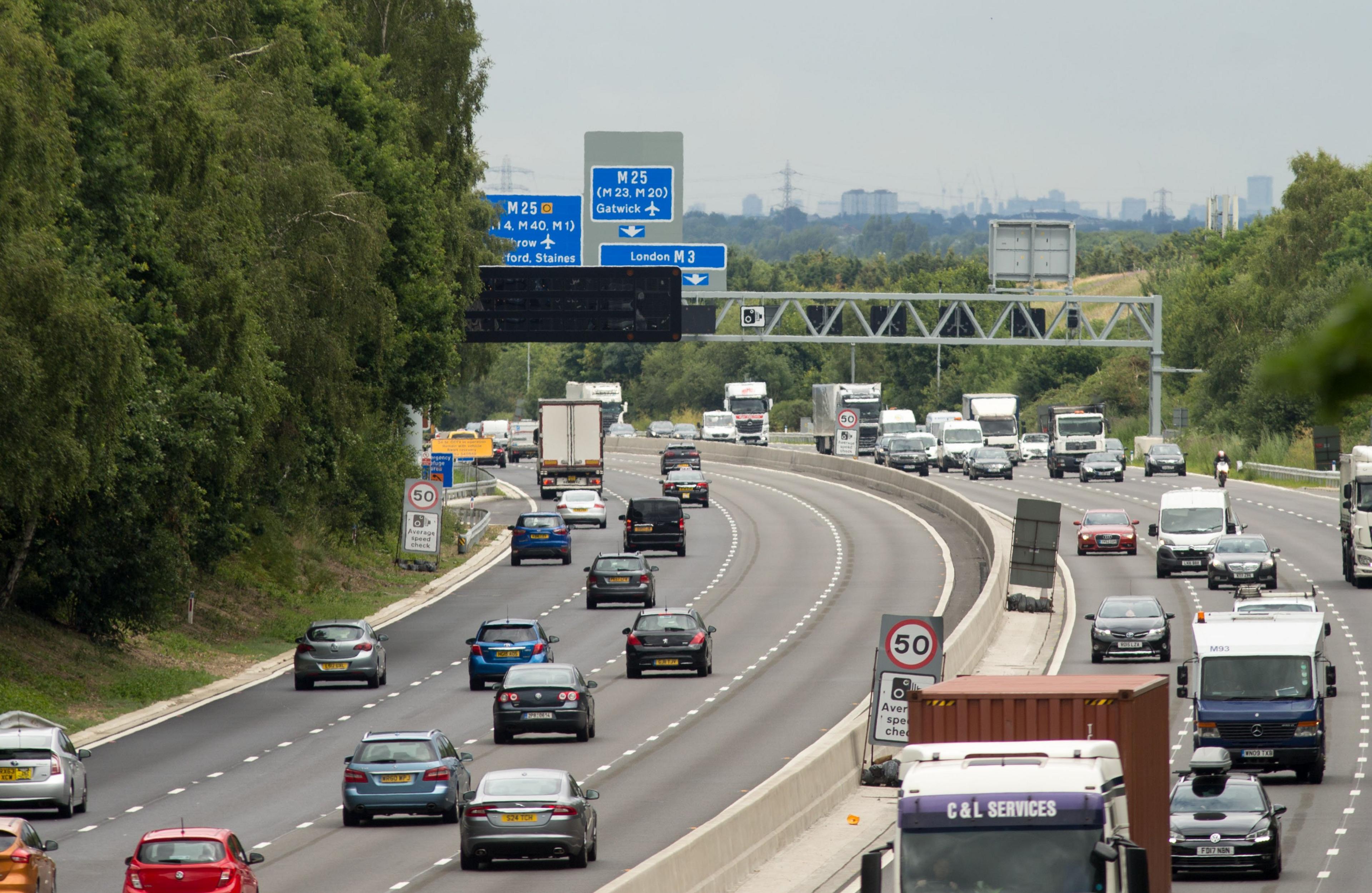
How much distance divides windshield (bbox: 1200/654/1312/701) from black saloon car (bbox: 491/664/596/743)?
34.6ft

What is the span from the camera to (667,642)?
4222 centimetres

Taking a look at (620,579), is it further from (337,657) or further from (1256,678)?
(1256,678)

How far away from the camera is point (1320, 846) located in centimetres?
2425

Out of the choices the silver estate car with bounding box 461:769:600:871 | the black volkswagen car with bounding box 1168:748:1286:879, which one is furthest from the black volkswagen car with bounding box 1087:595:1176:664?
the silver estate car with bounding box 461:769:600:871

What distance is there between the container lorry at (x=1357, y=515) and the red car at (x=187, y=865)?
37634 millimetres

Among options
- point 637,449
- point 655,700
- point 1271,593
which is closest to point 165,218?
point 655,700

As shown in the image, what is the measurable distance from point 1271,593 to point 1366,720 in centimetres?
1312

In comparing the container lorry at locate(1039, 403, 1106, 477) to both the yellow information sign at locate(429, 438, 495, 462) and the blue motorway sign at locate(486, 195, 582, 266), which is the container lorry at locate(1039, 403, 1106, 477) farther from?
the blue motorway sign at locate(486, 195, 582, 266)

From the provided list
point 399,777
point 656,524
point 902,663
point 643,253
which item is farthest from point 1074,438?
point 399,777

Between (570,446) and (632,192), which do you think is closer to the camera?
(632,192)

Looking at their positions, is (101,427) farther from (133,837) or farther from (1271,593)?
(1271,593)

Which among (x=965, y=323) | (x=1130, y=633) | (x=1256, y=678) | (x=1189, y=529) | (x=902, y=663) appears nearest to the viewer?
(x=902, y=663)

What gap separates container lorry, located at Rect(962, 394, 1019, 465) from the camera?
104250 mm

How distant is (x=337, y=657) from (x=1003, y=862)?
103 ft
